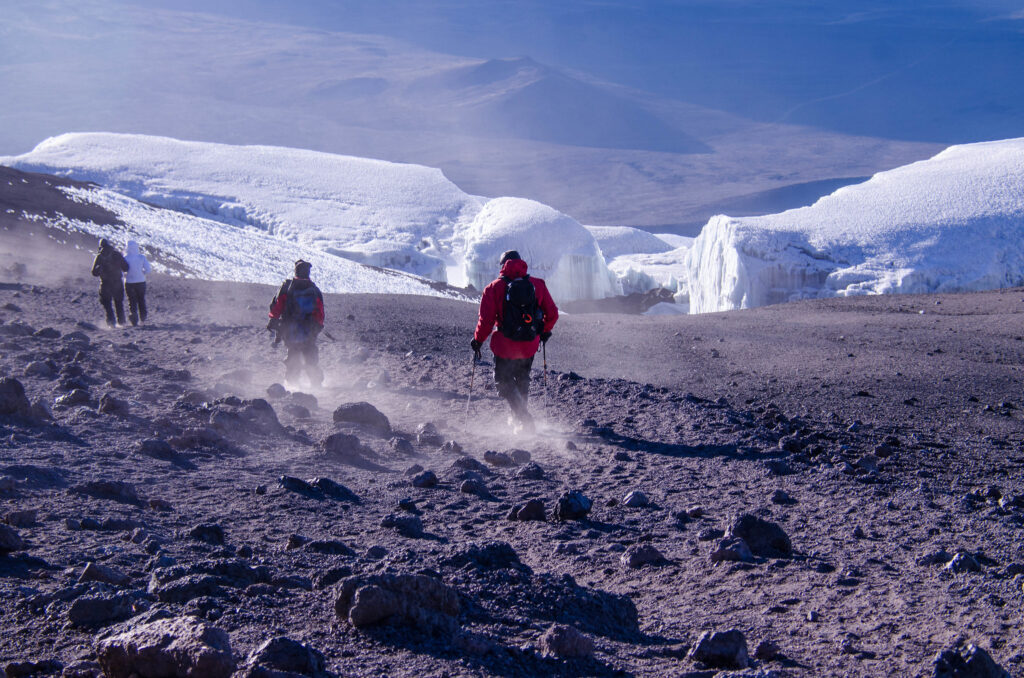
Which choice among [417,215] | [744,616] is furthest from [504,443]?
[417,215]

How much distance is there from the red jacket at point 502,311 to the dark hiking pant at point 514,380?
0.18 feet

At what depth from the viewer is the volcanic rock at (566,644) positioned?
303 cm

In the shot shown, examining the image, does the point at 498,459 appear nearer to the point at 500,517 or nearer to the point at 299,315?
the point at 500,517

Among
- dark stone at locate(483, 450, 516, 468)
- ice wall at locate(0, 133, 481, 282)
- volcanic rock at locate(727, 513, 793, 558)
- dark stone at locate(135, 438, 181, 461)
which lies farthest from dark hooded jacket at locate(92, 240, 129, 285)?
ice wall at locate(0, 133, 481, 282)

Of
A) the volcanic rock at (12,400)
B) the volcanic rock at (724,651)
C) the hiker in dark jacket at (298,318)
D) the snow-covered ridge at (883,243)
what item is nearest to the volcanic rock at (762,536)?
the volcanic rock at (724,651)

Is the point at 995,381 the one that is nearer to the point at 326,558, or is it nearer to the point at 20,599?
the point at 326,558

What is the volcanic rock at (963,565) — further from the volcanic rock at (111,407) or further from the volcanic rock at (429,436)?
the volcanic rock at (111,407)

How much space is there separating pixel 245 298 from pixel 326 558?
40.5ft

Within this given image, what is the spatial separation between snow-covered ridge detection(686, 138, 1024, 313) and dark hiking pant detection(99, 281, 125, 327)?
545 inches

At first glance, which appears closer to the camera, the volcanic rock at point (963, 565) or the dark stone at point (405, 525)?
the volcanic rock at point (963, 565)

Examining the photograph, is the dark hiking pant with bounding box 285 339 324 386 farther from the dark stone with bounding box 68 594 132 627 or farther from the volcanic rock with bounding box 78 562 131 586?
the dark stone with bounding box 68 594 132 627

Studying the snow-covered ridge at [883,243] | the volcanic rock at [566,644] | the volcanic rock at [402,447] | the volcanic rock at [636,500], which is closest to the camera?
the volcanic rock at [566,644]

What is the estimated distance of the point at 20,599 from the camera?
119 inches

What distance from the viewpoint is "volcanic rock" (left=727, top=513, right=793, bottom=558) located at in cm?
425
